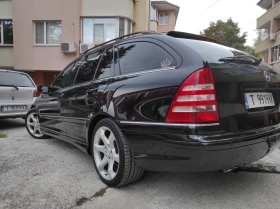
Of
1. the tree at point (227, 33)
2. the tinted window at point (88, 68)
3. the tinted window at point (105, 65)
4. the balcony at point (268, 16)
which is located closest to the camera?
the tinted window at point (105, 65)

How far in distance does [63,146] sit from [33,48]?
1135 centimetres

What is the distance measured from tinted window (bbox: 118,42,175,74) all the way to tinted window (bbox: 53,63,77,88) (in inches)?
47.8

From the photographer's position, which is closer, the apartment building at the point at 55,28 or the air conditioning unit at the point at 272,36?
the apartment building at the point at 55,28

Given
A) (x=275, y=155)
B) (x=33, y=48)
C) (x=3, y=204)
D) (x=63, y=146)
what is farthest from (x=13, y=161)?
(x=33, y=48)

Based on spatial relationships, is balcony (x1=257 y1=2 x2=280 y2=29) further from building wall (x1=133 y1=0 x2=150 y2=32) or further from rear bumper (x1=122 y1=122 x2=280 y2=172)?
rear bumper (x1=122 y1=122 x2=280 y2=172)

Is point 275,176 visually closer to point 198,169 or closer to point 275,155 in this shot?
point 275,155

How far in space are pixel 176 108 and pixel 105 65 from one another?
1.33 meters

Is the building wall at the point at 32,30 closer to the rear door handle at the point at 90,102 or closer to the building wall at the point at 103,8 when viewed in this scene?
the building wall at the point at 103,8

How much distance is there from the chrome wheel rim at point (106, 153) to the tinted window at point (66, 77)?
4.21 ft

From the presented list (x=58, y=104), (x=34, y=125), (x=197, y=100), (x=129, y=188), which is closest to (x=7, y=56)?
(x=34, y=125)

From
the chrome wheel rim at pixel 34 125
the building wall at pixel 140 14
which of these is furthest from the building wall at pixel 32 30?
the chrome wheel rim at pixel 34 125

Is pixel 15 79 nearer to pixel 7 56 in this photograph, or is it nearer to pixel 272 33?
pixel 7 56

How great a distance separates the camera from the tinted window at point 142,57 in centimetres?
217

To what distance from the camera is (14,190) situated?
245 cm
